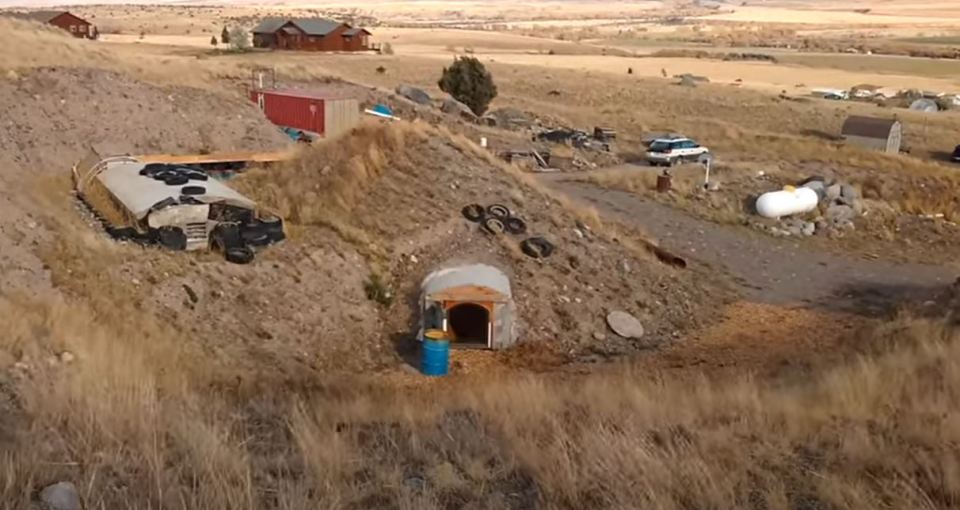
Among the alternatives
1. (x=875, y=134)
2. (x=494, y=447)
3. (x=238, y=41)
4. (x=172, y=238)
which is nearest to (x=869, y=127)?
(x=875, y=134)

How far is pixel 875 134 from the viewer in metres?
42.1

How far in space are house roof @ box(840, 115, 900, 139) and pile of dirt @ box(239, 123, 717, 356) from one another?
949 inches

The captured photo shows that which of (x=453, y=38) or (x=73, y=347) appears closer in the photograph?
(x=73, y=347)

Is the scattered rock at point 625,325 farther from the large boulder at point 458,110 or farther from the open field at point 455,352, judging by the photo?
the large boulder at point 458,110

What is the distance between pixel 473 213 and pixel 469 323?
13.5 feet

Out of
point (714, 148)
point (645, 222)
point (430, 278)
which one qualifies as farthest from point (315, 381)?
point (714, 148)

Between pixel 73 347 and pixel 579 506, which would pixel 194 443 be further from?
pixel 73 347

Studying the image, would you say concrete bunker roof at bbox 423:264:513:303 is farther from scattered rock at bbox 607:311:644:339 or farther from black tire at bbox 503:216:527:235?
scattered rock at bbox 607:311:644:339

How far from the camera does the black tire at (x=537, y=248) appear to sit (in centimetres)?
1939

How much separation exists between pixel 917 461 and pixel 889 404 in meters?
2.01

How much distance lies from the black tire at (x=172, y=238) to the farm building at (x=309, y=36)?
214ft

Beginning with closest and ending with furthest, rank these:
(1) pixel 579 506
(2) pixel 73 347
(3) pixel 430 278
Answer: (1) pixel 579 506 → (2) pixel 73 347 → (3) pixel 430 278

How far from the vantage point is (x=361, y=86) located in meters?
44.3

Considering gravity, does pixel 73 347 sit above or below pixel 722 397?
below
